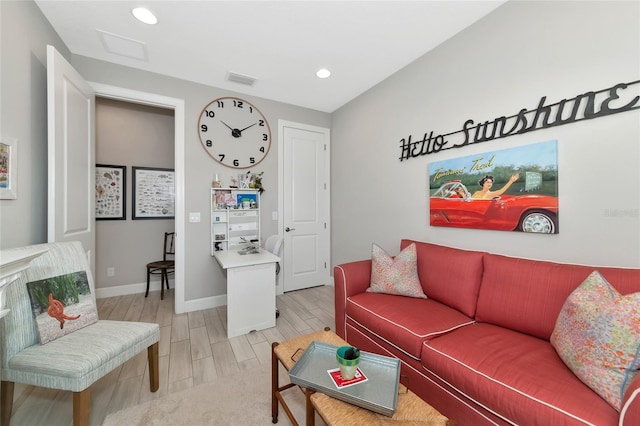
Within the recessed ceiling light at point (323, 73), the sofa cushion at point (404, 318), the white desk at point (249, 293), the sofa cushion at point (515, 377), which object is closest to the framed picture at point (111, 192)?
the white desk at point (249, 293)

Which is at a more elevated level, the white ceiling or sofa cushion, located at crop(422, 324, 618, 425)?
the white ceiling

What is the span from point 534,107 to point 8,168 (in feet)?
11.3

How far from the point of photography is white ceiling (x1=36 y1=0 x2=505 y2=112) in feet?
6.25

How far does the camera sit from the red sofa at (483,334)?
1017mm

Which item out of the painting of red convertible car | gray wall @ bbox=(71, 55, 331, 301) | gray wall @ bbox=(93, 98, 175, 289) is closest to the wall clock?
gray wall @ bbox=(71, 55, 331, 301)

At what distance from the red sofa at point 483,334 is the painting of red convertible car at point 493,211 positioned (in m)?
0.29

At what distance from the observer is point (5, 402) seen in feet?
4.48

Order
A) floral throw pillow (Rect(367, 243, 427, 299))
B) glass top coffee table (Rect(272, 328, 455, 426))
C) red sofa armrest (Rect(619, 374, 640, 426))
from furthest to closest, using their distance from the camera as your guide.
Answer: floral throw pillow (Rect(367, 243, 427, 299))
glass top coffee table (Rect(272, 328, 455, 426))
red sofa armrest (Rect(619, 374, 640, 426))

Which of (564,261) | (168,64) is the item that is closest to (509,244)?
(564,261)

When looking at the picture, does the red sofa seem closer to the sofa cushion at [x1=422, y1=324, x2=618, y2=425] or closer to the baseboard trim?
the sofa cushion at [x1=422, y1=324, x2=618, y2=425]

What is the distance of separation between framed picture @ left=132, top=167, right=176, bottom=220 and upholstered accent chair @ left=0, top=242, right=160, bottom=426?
2232 millimetres

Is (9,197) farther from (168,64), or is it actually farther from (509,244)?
(509,244)

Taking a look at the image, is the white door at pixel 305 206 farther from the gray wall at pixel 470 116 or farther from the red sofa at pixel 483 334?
the red sofa at pixel 483 334

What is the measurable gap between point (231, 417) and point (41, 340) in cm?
112
